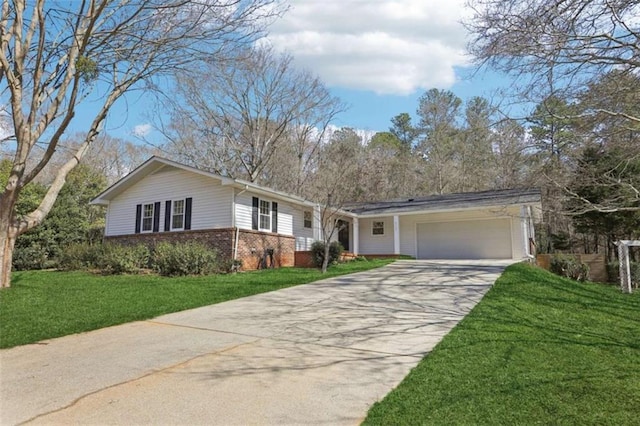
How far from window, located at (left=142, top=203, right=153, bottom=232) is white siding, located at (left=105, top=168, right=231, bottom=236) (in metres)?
0.26

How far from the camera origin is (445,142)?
1227 inches

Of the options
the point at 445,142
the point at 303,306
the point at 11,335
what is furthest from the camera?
the point at 445,142

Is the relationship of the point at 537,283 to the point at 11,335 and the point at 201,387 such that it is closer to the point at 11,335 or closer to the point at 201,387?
the point at 201,387

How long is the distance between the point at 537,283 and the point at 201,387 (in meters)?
8.76

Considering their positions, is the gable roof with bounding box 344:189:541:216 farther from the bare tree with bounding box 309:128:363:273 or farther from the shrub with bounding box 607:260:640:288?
the shrub with bounding box 607:260:640:288

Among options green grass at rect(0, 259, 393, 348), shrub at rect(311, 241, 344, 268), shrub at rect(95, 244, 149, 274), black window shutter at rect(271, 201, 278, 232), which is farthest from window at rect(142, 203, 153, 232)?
shrub at rect(311, 241, 344, 268)

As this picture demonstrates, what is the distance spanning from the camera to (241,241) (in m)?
15.7

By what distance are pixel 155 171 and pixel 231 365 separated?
15.2 metres

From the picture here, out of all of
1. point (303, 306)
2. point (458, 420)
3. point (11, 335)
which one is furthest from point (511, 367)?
point (11, 335)

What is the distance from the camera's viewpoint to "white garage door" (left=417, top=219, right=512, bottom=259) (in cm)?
1964

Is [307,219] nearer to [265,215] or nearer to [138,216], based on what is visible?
[265,215]

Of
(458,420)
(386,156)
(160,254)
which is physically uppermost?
(386,156)

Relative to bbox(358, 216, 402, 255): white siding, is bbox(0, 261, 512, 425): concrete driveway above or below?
below

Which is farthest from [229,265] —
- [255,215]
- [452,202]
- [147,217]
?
[452,202]
